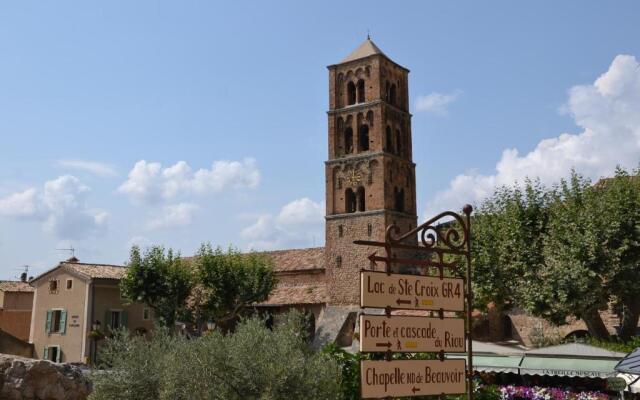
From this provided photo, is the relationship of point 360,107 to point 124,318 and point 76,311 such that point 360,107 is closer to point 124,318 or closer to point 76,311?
point 124,318

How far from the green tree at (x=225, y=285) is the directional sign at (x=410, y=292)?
28.1m

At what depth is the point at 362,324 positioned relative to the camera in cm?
720

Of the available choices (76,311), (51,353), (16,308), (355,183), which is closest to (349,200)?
(355,183)

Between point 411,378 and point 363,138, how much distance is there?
34.4m

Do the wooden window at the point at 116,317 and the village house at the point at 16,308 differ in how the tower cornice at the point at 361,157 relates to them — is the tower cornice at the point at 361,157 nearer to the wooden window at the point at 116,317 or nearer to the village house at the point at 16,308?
the wooden window at the point at 116,317

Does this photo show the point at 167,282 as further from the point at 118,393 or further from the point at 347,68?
the point at 118,393

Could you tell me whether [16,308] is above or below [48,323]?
above

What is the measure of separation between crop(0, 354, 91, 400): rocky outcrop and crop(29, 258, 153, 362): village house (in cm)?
2229

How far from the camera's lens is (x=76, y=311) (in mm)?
39156

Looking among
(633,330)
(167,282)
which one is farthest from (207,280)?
(633,330)

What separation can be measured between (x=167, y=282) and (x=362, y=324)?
28599mm

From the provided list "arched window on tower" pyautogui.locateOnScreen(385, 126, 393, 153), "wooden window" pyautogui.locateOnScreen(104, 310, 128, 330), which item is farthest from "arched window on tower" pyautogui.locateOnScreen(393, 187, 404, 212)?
"wooden window" pyautogui.locateOnScreen(104, 310, 128, 330)

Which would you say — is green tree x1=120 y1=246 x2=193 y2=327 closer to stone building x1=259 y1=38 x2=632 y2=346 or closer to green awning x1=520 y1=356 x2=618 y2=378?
stone building x1=259 y1=38 x2=632 y2=346

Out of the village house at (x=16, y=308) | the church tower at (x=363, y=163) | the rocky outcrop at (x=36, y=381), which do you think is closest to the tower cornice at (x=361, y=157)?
the church tower at (x=363, y=163)
